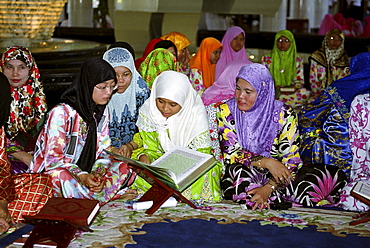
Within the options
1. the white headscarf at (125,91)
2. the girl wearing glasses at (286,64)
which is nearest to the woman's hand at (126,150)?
the white headscarf at (125,91)

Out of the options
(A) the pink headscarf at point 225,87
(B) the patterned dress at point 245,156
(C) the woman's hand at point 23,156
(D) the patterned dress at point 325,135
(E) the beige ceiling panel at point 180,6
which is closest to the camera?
(B) the patterned dress at point 245,156

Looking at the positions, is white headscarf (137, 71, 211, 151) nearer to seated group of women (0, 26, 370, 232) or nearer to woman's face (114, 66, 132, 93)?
seated group of women (0, 26, 370, 232)

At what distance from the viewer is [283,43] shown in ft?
21.8

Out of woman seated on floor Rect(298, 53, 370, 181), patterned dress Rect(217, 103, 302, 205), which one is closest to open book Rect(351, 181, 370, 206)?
patterned dress Rect(217, 103, 302, 205)

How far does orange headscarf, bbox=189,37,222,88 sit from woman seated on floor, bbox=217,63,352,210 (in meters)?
2.59

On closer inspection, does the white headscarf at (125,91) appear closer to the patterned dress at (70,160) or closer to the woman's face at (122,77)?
the woman's face at (122,77)

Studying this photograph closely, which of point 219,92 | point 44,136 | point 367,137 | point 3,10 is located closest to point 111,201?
point 44,136

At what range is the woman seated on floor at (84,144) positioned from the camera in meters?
2.93

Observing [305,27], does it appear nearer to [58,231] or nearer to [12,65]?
[12,65]

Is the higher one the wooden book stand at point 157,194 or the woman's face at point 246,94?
the woman's face at point 246,94

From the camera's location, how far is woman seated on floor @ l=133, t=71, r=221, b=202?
3157 millimetres

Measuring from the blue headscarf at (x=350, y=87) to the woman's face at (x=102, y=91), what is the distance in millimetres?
1377

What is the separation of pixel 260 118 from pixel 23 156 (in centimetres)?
135

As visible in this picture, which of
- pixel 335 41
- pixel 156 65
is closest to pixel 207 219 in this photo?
pixel 156 65
